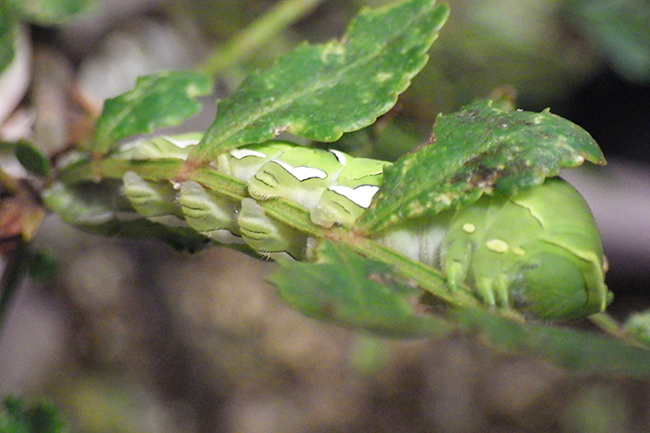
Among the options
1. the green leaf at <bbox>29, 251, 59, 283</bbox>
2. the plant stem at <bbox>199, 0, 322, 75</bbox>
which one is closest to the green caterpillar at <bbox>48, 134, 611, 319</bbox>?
the green leaf at <bbox>29, 251, 59, 283</bbox>

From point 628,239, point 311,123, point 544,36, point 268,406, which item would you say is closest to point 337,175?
point 311,123

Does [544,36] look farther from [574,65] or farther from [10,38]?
[10,38]

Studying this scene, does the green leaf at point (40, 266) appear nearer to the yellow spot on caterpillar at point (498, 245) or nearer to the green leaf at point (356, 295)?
the green leaf at point (356, 295)

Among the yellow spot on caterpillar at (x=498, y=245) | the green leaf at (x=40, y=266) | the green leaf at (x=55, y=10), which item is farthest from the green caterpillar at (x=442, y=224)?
the green leaf at (x=55, y=10)

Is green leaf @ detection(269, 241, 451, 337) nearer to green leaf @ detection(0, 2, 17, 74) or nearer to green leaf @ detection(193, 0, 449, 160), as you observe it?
green leaf @ detection(193, 0, 449, 160)

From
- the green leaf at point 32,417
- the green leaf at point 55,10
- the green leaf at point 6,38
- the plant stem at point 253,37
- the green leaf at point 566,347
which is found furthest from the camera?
the plant stem at point 253,37

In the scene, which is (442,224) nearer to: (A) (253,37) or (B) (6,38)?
(B) (6,38)
